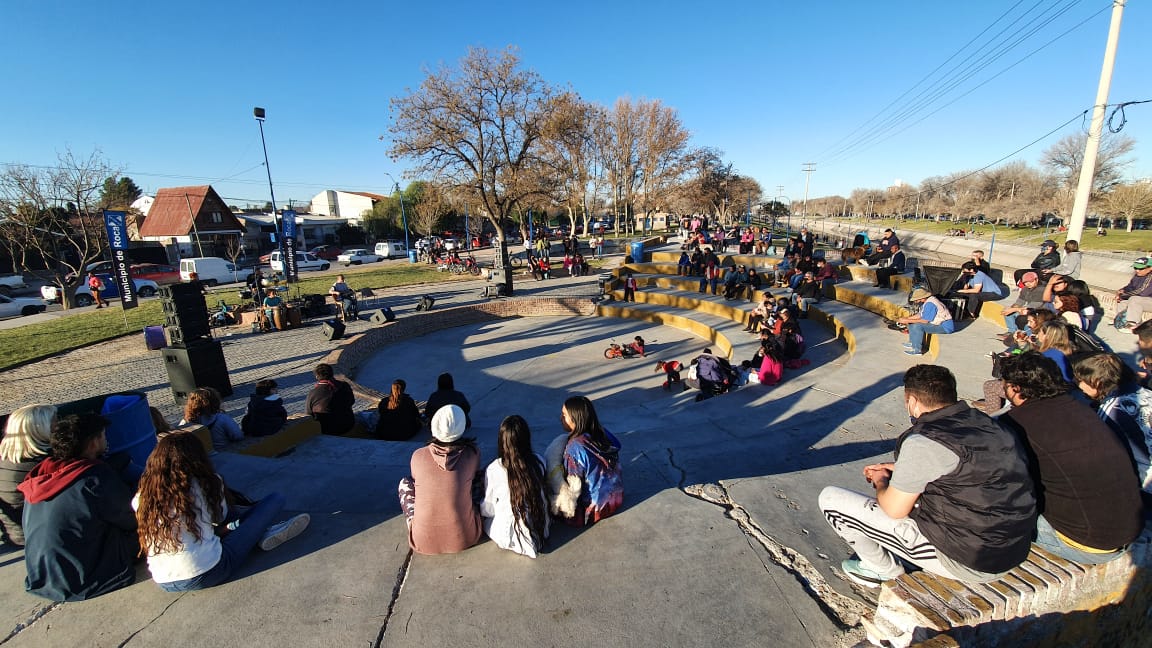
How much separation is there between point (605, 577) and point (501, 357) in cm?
902

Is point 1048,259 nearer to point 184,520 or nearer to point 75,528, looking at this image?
point 184,520

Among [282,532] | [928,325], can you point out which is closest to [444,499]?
[282,532]

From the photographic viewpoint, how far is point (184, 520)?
8.43 ft

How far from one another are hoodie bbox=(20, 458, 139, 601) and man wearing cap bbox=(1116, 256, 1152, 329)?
1284 cm

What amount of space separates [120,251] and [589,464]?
17.9 metres

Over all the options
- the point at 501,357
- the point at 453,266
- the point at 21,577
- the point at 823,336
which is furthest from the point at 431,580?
the point at 453,266

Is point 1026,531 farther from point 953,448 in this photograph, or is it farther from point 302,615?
point 302,615

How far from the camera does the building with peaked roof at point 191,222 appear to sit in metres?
40.8

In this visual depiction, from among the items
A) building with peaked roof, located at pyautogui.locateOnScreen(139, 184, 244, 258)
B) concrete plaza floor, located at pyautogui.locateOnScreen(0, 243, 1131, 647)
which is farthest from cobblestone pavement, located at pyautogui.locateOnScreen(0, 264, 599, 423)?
building with peaked roof, located at pyautogui.locateOnScreen(139, 184, 244, 258)

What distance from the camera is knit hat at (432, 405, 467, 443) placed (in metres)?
2.78

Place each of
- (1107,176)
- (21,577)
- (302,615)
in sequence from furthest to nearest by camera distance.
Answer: (1107,176) → (21,577) → (302,615)

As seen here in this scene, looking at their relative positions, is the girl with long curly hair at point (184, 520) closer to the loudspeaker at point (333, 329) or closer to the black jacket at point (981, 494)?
the black jacket at point (981, 494)

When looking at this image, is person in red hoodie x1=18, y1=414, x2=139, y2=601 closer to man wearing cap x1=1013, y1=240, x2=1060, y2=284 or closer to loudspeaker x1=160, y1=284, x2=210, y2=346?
loudspeaker x1=160, y1=284, x2=210, y2=346

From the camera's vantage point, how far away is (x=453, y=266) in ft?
87.3
